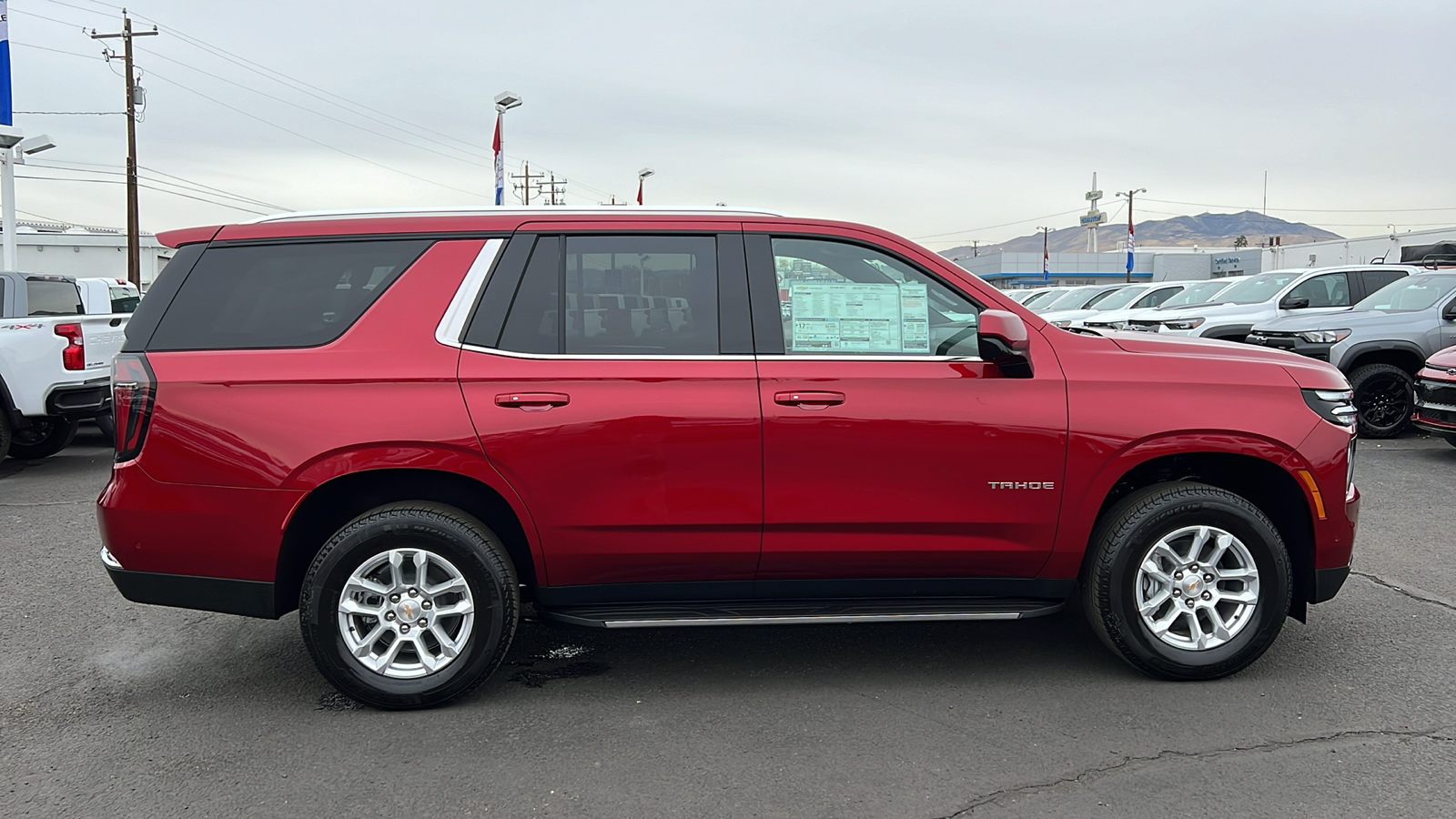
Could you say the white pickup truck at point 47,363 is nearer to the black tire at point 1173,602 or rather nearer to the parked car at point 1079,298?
the black tire at point 1173,602

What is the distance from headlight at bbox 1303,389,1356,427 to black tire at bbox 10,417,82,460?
33.8ft

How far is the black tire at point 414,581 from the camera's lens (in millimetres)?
3766

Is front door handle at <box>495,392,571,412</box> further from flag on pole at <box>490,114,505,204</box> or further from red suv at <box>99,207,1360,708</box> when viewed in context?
flag on pole at <box>490,114,505,204</box>

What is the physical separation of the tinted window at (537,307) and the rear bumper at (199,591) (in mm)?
1280

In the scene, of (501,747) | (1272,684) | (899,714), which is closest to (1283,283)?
(1272,684)

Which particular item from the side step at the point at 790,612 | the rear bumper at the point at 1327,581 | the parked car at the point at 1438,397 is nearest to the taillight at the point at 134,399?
the side step at the point at 790,612

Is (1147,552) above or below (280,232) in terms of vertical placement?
below

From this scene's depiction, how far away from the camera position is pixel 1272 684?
4086 millimetres

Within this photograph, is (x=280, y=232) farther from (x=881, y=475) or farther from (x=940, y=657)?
(x=940, y=657)

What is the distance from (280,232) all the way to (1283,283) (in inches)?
538

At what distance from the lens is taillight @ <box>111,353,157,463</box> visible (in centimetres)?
377

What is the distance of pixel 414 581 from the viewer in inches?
152

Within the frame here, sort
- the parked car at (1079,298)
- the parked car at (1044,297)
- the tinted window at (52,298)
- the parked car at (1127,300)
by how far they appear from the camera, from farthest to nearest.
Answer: the parked car at (1044,297), the parked car at (1079,298), the parked car at (1127,300), the tinted window at (52,298)

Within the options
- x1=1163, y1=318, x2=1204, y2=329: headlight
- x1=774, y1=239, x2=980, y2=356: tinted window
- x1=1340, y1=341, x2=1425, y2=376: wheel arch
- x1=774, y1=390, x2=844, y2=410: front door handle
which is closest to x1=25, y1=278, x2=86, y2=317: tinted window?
x1=774, y1=239, x2=980, y2=356: tinted window
